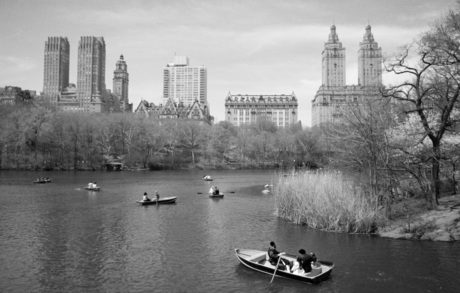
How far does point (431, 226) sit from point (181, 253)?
15543 mm

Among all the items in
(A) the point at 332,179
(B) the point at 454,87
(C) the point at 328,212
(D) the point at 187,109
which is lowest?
(C) the point at 328,212

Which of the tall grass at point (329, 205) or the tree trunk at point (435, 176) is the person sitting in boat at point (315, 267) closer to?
the tall grass at point (329, 205)

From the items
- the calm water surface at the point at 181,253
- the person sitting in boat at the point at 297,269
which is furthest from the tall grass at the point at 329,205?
the person sitting in boat at the point at 297,269

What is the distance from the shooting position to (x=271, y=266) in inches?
730

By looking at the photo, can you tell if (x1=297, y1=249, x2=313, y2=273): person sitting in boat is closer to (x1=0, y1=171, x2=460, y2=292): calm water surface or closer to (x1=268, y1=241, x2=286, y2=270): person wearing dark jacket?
(x1=0, y1=171, x2=460, y2=292): calm water surface

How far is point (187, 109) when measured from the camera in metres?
186

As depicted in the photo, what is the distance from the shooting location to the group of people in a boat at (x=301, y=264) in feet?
57.8

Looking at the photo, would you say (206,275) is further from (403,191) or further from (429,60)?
(429,60)

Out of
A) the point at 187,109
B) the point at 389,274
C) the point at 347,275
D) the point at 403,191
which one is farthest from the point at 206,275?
the point at 187,109

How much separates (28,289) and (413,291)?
16369 mm

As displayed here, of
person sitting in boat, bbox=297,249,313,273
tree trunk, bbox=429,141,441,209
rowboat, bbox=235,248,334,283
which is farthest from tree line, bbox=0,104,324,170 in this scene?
person sitting in boat, bbox=297,249,313,273

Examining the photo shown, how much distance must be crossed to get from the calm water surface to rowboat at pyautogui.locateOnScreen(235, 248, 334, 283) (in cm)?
31

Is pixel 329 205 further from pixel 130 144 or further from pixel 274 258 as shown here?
pixel 130 144

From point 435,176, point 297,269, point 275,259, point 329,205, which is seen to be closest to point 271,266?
point 275,259
